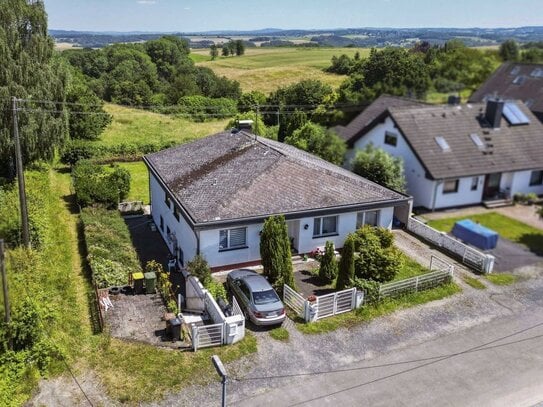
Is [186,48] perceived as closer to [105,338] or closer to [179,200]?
[179,200]

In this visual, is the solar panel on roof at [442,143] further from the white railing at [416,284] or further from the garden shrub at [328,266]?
the garden shrub at [328,266]

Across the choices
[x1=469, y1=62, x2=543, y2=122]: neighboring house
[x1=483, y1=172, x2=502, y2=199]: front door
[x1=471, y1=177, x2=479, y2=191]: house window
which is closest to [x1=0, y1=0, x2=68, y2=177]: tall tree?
[x1=469, y1=62, x2=543, y2=122]: neighboring house

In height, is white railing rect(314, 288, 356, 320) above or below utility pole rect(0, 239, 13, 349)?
below

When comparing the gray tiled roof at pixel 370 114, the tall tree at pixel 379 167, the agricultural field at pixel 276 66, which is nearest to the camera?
the gray tiled roof at pixel 370 114

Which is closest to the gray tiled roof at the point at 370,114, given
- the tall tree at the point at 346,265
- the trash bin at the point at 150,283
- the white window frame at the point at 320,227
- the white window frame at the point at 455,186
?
the white window frame at the point at 320,227

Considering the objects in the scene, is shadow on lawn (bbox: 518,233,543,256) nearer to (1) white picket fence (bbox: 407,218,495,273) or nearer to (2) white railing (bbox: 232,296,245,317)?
(1) white picket fence (bbox: 407,218,495,273)

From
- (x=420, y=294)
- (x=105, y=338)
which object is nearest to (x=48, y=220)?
(x=105, y=338)
